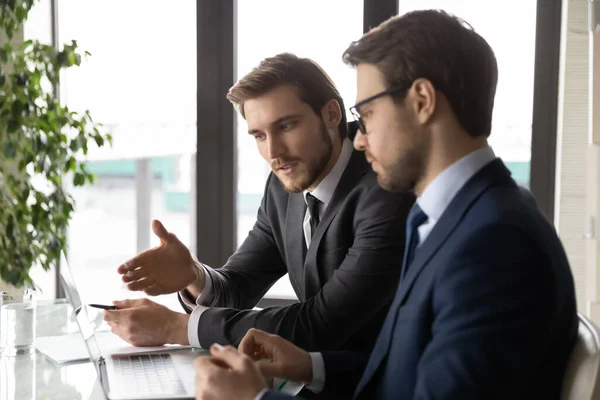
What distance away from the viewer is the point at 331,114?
188 centimetres

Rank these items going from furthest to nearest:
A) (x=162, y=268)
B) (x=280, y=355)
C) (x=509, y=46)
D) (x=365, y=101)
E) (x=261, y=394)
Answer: (x=509, y=46) → (x=162, y=268) → (x=280, y=355) → (x=365, y=101) → (x=261, y=394)

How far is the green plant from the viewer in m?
1.93

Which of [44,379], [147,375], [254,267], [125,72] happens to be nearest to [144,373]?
[147,375]

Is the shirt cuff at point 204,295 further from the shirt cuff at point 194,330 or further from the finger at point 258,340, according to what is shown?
the finger at point 258,340

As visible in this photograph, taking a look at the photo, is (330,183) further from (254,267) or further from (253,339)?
(253,339)

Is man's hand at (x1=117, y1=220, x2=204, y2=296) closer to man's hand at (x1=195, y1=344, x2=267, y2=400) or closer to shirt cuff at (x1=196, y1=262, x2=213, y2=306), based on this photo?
shirt cuff at (x1=196, y1=262, x2=213, y2=306)

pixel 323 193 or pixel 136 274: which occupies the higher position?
pixel 323 193

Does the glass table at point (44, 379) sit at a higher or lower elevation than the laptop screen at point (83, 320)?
lower

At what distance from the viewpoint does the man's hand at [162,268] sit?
1.78 meters

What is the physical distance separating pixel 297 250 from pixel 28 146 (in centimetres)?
82

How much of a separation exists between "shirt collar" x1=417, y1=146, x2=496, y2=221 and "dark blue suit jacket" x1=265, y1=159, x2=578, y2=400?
0.02 metres

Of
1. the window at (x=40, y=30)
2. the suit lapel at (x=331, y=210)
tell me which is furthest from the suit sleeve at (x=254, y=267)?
the window at (x=40, y=30)

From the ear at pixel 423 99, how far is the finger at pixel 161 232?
89cm

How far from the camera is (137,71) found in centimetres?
370
